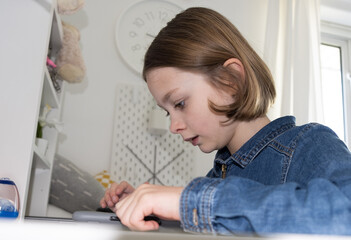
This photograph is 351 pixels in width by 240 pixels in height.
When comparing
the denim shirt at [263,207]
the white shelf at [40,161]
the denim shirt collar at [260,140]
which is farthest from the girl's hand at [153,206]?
the white shelf at [40,161]

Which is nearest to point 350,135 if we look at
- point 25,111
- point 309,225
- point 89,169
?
point 89,169

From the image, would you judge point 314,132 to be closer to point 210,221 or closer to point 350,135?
point 210,221

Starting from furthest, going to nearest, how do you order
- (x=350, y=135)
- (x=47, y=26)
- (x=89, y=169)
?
(x=350, y=135) → (x=89, y=169) → (x=47, y=26)

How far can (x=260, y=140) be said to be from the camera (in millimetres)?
873

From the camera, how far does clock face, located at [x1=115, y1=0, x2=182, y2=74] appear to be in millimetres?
2105

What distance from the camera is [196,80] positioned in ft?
2.94

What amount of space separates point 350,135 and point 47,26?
7.10 feet

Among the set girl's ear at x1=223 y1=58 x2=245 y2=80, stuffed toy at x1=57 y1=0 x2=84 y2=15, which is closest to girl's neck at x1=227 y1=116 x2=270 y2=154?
girl's ear at x1=223 y1=58 x2=245 y2=80

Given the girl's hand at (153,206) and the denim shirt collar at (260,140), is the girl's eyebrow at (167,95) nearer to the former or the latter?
the denim shirt collar at (260,140)

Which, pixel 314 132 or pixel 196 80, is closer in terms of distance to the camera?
pixel 314 132

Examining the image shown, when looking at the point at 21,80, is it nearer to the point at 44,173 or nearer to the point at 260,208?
the point at 44,173

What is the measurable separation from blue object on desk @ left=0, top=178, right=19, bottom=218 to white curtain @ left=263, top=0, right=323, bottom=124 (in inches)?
59.7

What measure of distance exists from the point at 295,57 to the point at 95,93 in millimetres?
1119

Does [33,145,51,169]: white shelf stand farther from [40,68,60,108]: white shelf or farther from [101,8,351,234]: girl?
[101,8,351,234]: girl
